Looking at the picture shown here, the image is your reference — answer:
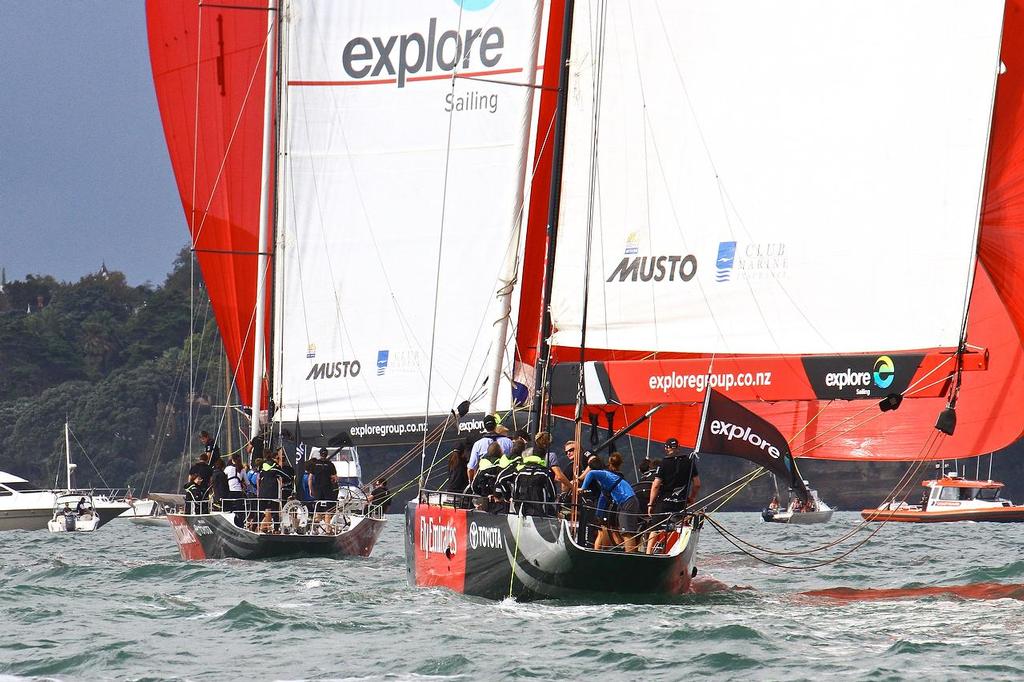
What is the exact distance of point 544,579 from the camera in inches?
532

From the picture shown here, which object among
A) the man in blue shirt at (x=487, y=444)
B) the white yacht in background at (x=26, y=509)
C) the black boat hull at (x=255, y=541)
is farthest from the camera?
the white yacht in background at (x=26, y=509)

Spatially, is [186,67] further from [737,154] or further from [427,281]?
[737,154]

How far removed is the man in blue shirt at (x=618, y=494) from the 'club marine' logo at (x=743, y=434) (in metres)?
0.91

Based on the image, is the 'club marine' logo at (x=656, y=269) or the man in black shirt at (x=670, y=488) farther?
the 'club marine' logo at (x=656, y=269)

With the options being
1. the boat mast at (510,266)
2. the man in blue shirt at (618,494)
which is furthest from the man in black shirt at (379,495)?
the man in blue shirt at (618,494)

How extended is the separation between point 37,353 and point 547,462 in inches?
3219

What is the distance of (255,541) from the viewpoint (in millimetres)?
20781

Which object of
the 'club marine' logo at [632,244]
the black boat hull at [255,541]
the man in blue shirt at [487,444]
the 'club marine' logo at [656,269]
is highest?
the 'club marine' logo at [632,244]

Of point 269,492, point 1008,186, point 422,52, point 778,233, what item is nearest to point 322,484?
point 269,492

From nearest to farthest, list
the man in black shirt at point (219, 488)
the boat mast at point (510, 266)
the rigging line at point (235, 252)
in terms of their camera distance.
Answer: the boat mast at point (510, 266)
the man in black shirt at point (219, 488)
the rigging line at point (235, 252)

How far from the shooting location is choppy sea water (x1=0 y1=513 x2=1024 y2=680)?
35.2 ft

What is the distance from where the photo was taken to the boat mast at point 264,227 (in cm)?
2469

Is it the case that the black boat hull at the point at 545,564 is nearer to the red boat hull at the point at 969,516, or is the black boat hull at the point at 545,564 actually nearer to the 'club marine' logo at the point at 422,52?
the 'club marine' logo at the point at 422,52

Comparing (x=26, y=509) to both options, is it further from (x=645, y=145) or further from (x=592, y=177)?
(x=592, y=177)
